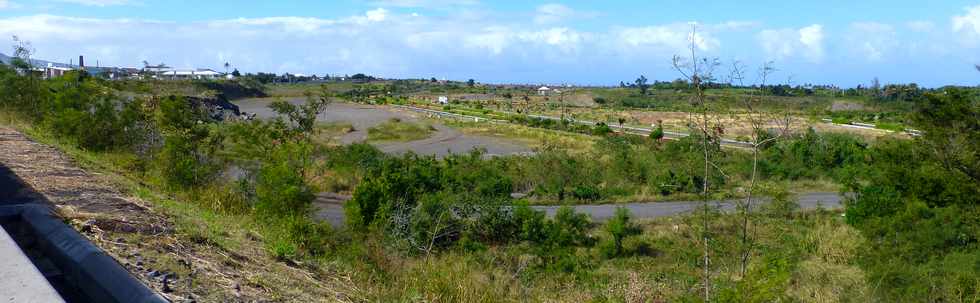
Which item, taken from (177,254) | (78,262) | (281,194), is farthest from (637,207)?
(78,262)

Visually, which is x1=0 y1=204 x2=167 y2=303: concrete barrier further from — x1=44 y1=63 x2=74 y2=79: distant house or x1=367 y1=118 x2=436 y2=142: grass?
x1=367 y1=118 x2=436 y2=142: grass

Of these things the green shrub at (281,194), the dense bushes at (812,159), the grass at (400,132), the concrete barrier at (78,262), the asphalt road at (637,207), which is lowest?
the asphalt road at (637,207)

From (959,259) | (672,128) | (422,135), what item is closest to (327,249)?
(959,259)

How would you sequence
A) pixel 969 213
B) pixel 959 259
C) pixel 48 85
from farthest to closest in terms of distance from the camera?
pixel 48 85, pixel 969 213, pixel 959 259

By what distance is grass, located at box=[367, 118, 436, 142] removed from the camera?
55938mm

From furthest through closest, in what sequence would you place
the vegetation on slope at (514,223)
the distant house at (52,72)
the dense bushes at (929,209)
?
the distant house at (52,72) → the dense bushes at (929,209) → the vegetation on slope at (514,223)

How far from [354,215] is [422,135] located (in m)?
44.1

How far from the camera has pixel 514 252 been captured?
1962 centimetres

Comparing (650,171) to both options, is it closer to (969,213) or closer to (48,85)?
(969,213)

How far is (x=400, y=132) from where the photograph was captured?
2325 inches

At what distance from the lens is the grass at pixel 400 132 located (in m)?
55.9

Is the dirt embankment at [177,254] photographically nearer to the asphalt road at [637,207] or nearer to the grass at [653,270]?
the grass at [653,270]

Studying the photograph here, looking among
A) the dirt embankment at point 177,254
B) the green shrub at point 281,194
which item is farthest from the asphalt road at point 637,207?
the dirt embankment at point 177,254

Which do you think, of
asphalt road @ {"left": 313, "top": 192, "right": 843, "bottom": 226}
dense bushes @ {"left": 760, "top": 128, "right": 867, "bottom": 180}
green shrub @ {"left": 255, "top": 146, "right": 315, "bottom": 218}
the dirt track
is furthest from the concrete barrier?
dense bushes @ {"left": 760, "top": 128, "right": 867, "bottom": 180}
